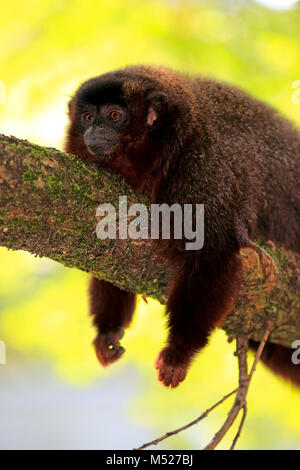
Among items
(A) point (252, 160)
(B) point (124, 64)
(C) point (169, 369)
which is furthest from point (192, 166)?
(B) point (124, 64)

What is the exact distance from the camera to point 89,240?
2.69 metres

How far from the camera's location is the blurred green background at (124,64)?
4.54 meters

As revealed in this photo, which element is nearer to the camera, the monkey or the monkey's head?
the monkey

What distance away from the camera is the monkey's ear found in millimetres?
→ 3230

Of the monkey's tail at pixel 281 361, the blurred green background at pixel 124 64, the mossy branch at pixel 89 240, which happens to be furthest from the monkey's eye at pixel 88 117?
the monkey's tail at pixel 281 361

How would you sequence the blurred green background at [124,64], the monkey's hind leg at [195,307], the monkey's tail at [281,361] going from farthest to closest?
the blurred green background at [124,64] < the monkey's tail at [281,361] < the monkey's hind leg at [195,307]

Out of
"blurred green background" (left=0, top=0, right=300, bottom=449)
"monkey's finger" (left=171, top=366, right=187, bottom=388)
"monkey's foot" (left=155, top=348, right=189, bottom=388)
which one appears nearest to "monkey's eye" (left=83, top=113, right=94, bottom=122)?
"blurred green background" (left=0, top=0, right=300, bottom=449)

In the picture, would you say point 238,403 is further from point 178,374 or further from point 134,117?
point 134,117

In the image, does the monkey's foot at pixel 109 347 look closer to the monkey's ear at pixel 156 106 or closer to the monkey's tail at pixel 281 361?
the monkey's tail at pixel 281 361

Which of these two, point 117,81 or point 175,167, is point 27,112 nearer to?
point 117,81

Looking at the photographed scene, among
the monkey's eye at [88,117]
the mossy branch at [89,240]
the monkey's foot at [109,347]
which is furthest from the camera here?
the monkey's foot at [109,347]

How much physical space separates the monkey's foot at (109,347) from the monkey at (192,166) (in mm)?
641

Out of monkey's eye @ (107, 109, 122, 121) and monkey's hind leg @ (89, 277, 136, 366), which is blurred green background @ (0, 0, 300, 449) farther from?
monkey's eye @ (107, 109, 122, 121)

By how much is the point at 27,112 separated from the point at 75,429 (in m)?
2.98
